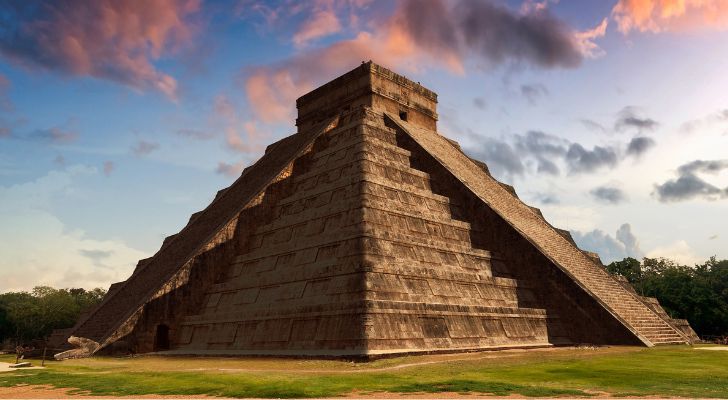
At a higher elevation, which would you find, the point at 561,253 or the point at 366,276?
the point at 561,253

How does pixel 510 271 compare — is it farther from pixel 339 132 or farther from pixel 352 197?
pixel 339 132

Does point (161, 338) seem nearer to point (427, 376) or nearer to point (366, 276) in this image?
point (366, 276)

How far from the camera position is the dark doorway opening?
2361cm

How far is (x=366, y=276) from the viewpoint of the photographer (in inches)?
738

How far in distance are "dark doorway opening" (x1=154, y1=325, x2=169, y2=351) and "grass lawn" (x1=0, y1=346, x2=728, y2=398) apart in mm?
4613

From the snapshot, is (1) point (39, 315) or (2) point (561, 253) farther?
(1) point (39, 315)

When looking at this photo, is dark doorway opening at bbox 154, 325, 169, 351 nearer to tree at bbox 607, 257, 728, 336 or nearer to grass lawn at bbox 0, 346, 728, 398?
grass lawn at bbox 0, 346, 728, 398

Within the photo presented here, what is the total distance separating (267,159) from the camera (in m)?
37.1

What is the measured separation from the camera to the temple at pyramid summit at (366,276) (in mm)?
19234

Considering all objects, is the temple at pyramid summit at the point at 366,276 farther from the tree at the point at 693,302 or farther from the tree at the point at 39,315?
the tree at the point at 39,315

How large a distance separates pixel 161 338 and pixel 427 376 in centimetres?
1498

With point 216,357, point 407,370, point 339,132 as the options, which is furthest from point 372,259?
point 339,132

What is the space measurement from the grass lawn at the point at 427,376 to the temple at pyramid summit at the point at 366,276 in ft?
5.97

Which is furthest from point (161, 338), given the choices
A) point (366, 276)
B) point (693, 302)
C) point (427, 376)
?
point (693, 302)
